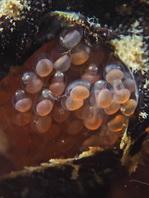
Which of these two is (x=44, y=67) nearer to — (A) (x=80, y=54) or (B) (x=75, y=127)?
(A) (x=80, y=54)

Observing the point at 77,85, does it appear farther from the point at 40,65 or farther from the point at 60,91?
the point at 40,65

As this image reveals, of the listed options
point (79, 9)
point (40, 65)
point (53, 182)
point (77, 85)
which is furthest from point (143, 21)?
point (53, 182)

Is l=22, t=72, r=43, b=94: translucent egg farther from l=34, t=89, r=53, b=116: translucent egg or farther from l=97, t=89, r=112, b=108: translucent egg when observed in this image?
l=97, t=89, r=112, b=108: translucent egg

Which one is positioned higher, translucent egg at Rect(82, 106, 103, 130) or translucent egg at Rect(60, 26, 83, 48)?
translucent egg at Rect(60, 26, 83, 48)

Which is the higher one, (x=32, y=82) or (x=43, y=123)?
(x=32, y=82)

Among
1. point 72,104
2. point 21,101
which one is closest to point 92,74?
point 72,104

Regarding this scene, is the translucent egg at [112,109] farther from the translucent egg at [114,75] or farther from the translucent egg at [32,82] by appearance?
the translucent egg at [32,82]

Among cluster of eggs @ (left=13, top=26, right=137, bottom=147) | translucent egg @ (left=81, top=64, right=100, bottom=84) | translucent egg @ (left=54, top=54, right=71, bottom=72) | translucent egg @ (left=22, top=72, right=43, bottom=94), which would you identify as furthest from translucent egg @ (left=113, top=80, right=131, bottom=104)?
translucent egg @ (left=22, top=72, right=43, bottom=94)
